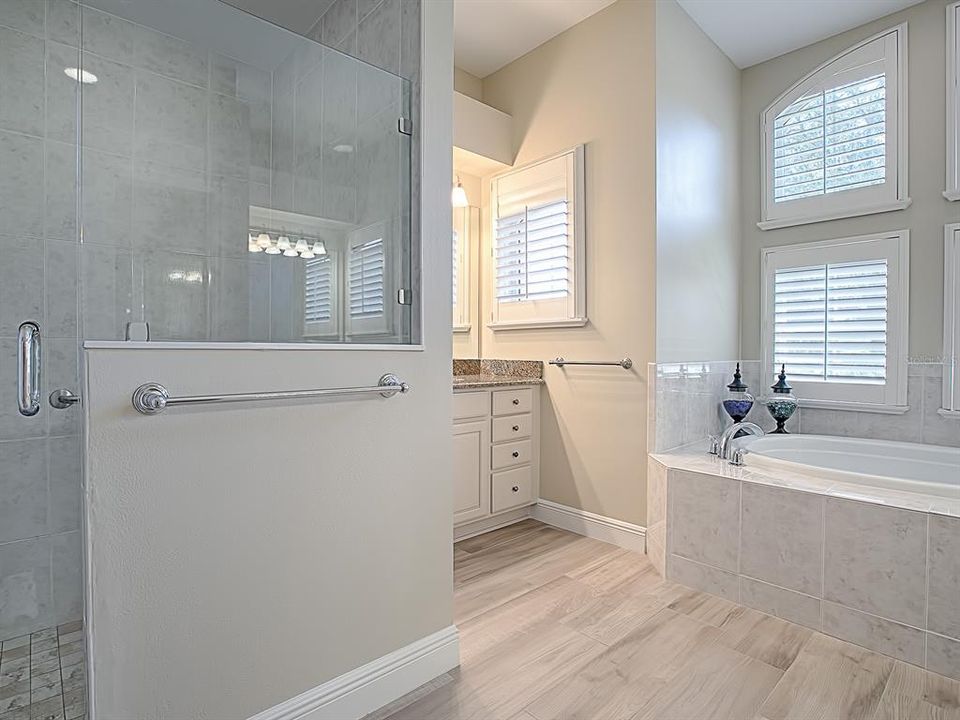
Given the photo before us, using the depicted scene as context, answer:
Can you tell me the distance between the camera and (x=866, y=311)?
9.68 feet

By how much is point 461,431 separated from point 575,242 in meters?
1.23

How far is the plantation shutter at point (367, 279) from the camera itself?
1604mm

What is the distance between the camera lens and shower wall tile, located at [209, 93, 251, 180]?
4.59 feet

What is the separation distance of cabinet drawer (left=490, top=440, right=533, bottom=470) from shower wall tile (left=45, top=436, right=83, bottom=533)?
1.85 metres

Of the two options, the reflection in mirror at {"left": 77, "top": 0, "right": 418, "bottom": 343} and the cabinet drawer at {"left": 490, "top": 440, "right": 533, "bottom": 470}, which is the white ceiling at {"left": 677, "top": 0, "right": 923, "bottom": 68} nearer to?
the reflection in mirror at {"left": 77, "top": 0, "right": 418, "bottom": 343}

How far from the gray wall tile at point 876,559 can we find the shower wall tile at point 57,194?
288cm

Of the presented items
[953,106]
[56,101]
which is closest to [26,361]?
[56,101]

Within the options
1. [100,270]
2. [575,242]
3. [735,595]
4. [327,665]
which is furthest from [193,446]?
[575,242]

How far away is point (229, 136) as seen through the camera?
142 cm

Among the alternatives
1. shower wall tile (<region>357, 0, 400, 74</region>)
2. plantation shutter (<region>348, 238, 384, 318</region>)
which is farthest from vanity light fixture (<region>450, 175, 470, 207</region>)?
plantation shutter (<region>348, 238, 384, 318</region>)

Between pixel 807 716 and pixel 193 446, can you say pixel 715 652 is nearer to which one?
pixel 807 716

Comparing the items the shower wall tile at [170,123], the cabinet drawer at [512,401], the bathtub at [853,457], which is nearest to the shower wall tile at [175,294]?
the shower wall tile at [170,123]

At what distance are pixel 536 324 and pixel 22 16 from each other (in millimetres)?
2525

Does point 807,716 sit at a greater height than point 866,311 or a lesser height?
lesser
